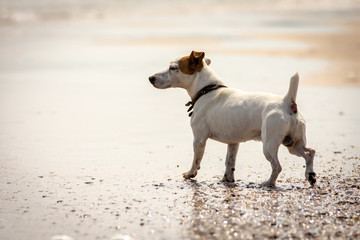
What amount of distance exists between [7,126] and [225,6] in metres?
34.6

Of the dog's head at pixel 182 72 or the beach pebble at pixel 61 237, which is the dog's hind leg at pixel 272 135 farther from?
Answer: the beach pebble at pixel 61 237

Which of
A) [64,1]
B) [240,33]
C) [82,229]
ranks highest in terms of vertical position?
[64,1]

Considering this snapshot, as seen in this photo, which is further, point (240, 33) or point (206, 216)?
point (240, 33)

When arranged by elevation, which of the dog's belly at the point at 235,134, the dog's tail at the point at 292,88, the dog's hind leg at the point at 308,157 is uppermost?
the dog's tail at the point at 292,88

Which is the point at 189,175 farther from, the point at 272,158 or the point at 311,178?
the point at 311,178

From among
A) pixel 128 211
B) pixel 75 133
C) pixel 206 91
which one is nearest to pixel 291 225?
pixel 128 211

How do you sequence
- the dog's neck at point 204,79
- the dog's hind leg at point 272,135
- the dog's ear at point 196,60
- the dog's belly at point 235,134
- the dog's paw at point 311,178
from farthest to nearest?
the dog's neck at point 204,79 < the dog's ear at point 196,60 < the dog's belly at point 235,134 < the dog's paw at point 311,178 < the dog's hind leg at point 272,135

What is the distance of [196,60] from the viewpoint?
6598 millimetres

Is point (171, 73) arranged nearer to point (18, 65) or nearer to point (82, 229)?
point (82, 229)

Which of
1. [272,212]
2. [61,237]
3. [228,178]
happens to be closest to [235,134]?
[228,178]

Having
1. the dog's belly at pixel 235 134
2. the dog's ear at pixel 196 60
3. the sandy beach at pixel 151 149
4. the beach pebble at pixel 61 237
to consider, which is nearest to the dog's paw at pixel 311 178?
the sandy beach at pixel 151 149

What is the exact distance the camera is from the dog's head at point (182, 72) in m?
6.62

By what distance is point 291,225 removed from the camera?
4746 mm

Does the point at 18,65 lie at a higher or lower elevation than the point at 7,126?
higher
